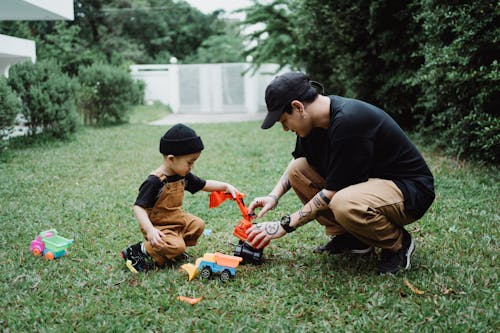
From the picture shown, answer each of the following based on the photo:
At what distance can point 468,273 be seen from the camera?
2.93 metres

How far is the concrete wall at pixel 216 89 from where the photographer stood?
17.6m

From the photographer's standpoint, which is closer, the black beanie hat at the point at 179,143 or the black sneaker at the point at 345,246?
the black beanie hat at the point at 179,143

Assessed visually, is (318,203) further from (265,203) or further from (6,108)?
(6,108)

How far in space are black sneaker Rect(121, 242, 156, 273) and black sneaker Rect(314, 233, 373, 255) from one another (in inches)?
48.6

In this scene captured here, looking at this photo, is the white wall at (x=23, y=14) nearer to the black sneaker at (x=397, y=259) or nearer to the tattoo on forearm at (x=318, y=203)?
the tattoo on forearm at (x=318, y=203)

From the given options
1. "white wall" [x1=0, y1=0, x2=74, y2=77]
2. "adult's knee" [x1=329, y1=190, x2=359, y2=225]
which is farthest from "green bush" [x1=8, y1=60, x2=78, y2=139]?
"adult's knee" [x1=329, y1=190, x2=359, y2=225]

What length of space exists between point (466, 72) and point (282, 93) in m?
3.72

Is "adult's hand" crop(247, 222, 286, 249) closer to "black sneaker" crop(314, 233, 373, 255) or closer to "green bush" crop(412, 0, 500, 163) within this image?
"black sneaker" crop(314, 233, 373, 255)

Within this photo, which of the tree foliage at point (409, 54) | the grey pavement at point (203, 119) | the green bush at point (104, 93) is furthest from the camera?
the grey pavement at point (203, 119)

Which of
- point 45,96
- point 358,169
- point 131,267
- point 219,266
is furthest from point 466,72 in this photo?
point 45,96

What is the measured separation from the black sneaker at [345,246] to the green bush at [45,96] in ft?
23.3

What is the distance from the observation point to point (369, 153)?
2.71 meters

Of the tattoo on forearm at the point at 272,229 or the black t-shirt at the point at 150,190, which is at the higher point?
the black t-shirt at the point at 150,190

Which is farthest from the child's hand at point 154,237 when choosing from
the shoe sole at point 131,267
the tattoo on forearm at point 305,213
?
the tattoo on forearm at point 305,213
